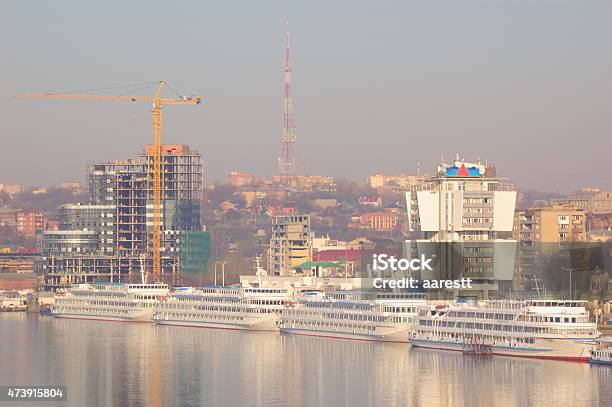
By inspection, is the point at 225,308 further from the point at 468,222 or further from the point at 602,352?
the point at 602,352

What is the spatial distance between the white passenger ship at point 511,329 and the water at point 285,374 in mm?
961

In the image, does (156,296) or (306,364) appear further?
(156,296)

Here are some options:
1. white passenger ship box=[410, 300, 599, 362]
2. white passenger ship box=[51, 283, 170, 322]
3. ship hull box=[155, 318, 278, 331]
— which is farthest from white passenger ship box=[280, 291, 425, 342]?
white passenger ship box=[51, 283, 170, 322]

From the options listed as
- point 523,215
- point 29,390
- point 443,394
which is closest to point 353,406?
point 443,394

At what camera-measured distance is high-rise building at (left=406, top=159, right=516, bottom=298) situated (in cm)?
9469

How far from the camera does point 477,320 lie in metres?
72.2

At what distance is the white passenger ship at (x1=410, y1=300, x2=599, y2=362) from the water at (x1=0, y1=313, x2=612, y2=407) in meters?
0.96

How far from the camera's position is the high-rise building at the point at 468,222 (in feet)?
311

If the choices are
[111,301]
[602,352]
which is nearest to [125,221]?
[111,301]

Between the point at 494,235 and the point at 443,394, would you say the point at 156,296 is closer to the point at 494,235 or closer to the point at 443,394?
the point at 494,235

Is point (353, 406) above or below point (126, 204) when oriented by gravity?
below

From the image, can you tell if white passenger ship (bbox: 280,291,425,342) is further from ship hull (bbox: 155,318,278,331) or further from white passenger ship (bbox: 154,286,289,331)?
white passenger ship (bbox: 154,286,289,331)

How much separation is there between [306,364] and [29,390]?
13.4 metres

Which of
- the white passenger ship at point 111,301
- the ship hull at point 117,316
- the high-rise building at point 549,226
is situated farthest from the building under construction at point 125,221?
the high-rise building at point 549,226
